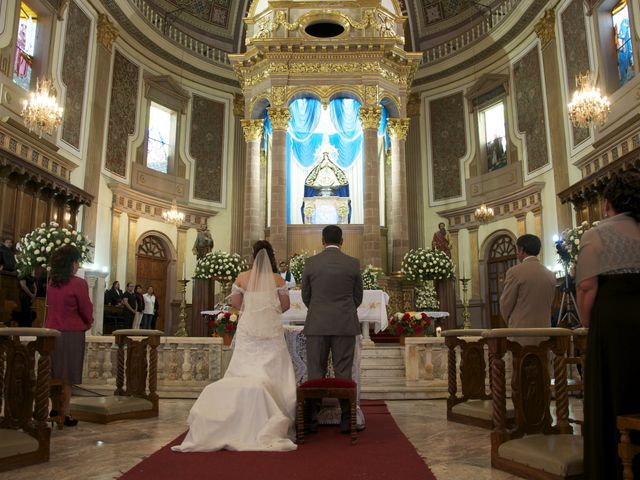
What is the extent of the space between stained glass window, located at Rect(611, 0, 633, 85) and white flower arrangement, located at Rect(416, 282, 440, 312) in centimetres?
609

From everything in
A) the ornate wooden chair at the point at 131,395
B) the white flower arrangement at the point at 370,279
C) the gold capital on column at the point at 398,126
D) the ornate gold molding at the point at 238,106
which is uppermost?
the ornate gold molding at the point at 238,106

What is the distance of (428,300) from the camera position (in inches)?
511

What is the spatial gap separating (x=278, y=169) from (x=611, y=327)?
45.0 feet

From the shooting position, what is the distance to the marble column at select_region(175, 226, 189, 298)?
18.0 metres

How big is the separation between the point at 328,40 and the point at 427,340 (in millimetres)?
10535

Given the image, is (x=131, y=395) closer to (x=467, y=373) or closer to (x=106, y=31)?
(x=467, y=373)

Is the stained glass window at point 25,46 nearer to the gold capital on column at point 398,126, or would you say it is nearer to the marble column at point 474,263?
the gold capital on column at point 398,126

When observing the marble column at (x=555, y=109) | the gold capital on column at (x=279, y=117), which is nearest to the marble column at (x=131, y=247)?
the gold capital on column at (x=279, y=117)

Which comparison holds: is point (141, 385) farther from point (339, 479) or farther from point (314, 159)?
point (314, 159)

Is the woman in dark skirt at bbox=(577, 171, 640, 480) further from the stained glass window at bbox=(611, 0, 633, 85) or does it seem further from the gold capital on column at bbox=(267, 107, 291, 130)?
the gold capital on column at bbox=(267, 107, 291, 130)

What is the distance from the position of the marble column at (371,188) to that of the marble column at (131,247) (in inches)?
261

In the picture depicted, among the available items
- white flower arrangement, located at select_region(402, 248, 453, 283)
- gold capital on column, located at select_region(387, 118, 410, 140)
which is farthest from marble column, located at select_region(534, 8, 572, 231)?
gold capital on column, located at select_region(387, 118, 410, 140)

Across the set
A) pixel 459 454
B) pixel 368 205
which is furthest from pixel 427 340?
pixel 368 205

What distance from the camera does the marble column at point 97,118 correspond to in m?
15.0
